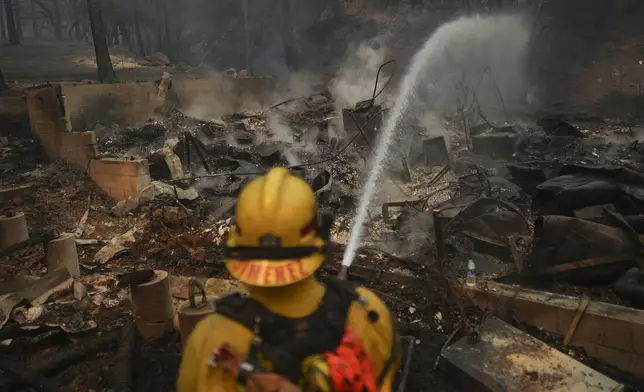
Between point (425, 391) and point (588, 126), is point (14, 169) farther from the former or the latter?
point (588, 126)

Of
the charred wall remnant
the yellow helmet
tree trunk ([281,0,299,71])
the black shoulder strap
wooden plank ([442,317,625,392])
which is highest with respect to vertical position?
tree trunk ([281,0,299,71])

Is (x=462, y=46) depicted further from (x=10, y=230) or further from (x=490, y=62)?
(x=10, y=230)

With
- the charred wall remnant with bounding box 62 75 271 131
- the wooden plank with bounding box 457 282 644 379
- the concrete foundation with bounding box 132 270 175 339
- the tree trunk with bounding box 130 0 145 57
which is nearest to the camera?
the wooden plank with bounding box 457 282 644 379

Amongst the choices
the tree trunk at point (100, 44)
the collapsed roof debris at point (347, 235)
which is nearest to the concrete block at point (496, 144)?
the collapsed roof debris at point (347, 235)

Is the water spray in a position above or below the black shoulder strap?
below

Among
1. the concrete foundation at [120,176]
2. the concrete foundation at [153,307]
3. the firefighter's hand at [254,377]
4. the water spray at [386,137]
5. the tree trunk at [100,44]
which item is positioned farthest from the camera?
the tree trunk at [100,44]

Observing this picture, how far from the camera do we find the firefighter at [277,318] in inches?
67.4

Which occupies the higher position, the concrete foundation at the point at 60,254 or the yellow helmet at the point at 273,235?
the yellow helmet at the point at 273,235

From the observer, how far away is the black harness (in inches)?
67.9

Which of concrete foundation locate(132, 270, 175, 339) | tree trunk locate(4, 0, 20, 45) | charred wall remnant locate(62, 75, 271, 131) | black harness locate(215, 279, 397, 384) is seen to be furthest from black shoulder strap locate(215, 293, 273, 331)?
tree trunk locate(4, 0, 20, 45)

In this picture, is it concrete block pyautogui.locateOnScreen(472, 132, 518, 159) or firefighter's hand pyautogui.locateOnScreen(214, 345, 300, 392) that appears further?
concrete block pyautogui.locateOnScreen(472, 132, 518, 159)

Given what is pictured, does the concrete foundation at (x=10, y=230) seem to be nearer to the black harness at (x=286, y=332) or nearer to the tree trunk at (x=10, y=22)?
the black harness at (x=286, y=332)

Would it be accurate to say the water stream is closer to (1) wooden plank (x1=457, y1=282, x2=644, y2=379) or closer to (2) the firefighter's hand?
(1) wooden plank (x1=457, y1=282, x2=644, y2=379)

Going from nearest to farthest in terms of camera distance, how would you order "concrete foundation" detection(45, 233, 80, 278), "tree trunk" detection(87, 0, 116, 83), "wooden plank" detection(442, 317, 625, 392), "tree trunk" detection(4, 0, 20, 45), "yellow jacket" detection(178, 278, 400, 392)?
1. "yellow jacket" detection(178, 278, 400, 392)
2. "wooden plank" detection(442, 317, 625, 392)
3. "concrete foundation" detection(45, 233, 80, 278)
4. "tree trunk" detection(87, 0, 116, 83)
5. "tree trunk" detection(4, 0, 20, 45)
